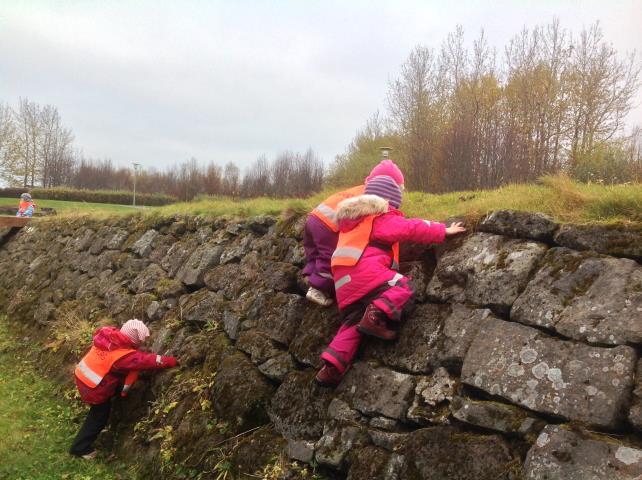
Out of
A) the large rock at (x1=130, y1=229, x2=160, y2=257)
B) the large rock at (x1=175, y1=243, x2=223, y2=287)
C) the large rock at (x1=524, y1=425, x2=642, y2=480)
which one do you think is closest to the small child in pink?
the large rock at (x1=524, y1=425, x2=642, y2=480)

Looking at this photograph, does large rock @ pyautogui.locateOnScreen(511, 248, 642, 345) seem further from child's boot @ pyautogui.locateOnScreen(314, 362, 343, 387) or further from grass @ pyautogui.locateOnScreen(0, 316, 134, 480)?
grass @ pyautogui.locateOnScreen(0, 316, 134, 480)

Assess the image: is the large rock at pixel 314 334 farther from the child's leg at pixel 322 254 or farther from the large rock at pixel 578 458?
the large rock at pixel 578 458

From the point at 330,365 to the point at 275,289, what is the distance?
5.83 feet

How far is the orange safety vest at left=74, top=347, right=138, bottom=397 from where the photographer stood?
5.85 meters

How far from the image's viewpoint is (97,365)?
19.4ft

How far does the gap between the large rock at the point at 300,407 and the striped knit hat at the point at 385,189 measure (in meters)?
1.81

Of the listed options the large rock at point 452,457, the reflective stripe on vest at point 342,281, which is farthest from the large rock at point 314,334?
the large rock at point 452,457

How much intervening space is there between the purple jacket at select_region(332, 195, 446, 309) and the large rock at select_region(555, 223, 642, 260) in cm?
95

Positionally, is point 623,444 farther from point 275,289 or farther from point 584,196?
point 275,289

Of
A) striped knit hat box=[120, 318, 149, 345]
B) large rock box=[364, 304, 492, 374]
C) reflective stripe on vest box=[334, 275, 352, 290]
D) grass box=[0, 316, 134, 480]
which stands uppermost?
reflective stripe on vest box=[334, 275, 352, 290]

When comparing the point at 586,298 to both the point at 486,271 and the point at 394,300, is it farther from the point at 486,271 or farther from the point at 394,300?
the point at 394,300

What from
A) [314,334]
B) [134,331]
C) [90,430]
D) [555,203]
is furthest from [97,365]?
[555,203]

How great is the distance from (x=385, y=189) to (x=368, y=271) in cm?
107

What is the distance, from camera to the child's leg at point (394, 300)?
12.8ft
